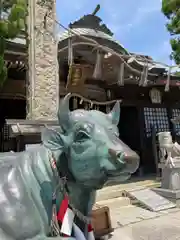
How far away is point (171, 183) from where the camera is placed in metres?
8.41

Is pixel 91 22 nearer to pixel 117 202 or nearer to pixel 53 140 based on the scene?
pixel 117 202

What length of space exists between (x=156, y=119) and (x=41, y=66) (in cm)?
842

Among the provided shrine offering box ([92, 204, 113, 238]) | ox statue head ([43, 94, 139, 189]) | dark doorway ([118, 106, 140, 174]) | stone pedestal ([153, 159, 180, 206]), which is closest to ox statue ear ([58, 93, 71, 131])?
ox statue head ([43, 94, 139, 189])

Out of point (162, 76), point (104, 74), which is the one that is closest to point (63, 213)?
point (104, 74)

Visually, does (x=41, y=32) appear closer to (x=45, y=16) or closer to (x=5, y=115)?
(x=45, y=16)

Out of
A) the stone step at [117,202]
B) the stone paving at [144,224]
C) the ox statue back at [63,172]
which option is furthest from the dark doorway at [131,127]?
the ox statue back at [63,172]

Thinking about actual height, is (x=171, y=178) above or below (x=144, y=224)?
above

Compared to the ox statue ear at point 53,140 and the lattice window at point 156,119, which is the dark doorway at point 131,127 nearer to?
the lattice window at point 156,119

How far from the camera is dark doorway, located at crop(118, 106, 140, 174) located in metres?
13.4

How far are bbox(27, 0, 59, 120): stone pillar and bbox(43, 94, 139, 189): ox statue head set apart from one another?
513cm

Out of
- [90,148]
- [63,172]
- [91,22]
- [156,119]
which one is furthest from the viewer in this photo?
[156,119]

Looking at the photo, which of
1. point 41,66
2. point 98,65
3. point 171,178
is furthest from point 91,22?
point 171,178

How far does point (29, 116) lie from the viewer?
270 inches

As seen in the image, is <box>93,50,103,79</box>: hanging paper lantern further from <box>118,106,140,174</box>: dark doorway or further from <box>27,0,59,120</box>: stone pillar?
<box>118,106,140,174</box>: dark doorway
